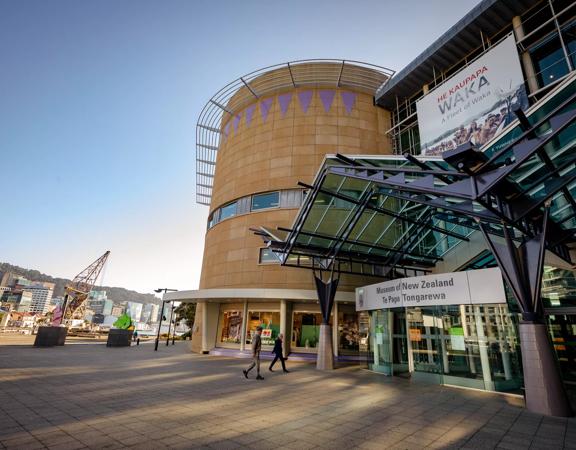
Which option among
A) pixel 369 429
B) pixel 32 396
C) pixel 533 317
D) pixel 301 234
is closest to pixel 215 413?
pixel 369 429

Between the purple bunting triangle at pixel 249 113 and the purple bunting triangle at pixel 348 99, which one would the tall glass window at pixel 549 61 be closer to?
the purple bunting triangle at pixel 348 99

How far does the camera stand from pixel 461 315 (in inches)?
452

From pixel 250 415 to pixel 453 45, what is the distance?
26.6m

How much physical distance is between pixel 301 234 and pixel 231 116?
18.5 meters

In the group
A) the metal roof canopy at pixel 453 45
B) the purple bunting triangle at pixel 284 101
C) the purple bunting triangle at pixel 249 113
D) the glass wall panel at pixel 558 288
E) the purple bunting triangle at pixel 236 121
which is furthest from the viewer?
the purple bunting triangle at pixel 236 121

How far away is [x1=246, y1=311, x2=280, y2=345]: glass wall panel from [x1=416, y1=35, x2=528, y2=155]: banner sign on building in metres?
16.6

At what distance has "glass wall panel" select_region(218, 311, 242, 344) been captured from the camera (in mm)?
23003

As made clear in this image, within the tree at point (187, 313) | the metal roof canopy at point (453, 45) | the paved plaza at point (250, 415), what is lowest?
the paved plaza at point (250, 415)

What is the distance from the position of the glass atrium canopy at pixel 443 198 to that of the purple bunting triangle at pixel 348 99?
40.5 ft

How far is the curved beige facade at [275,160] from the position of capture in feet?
76.3

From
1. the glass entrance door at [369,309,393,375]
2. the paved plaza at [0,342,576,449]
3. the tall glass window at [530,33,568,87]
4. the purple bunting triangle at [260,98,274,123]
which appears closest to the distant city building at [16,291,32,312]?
the purple bunting triangle at [260,98,274,123]

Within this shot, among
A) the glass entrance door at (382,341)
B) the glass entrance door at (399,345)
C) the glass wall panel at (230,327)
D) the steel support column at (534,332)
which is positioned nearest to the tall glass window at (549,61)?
the steel support column at (534,332)

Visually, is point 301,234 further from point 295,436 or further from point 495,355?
point 295,436

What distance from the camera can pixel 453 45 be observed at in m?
22.6
